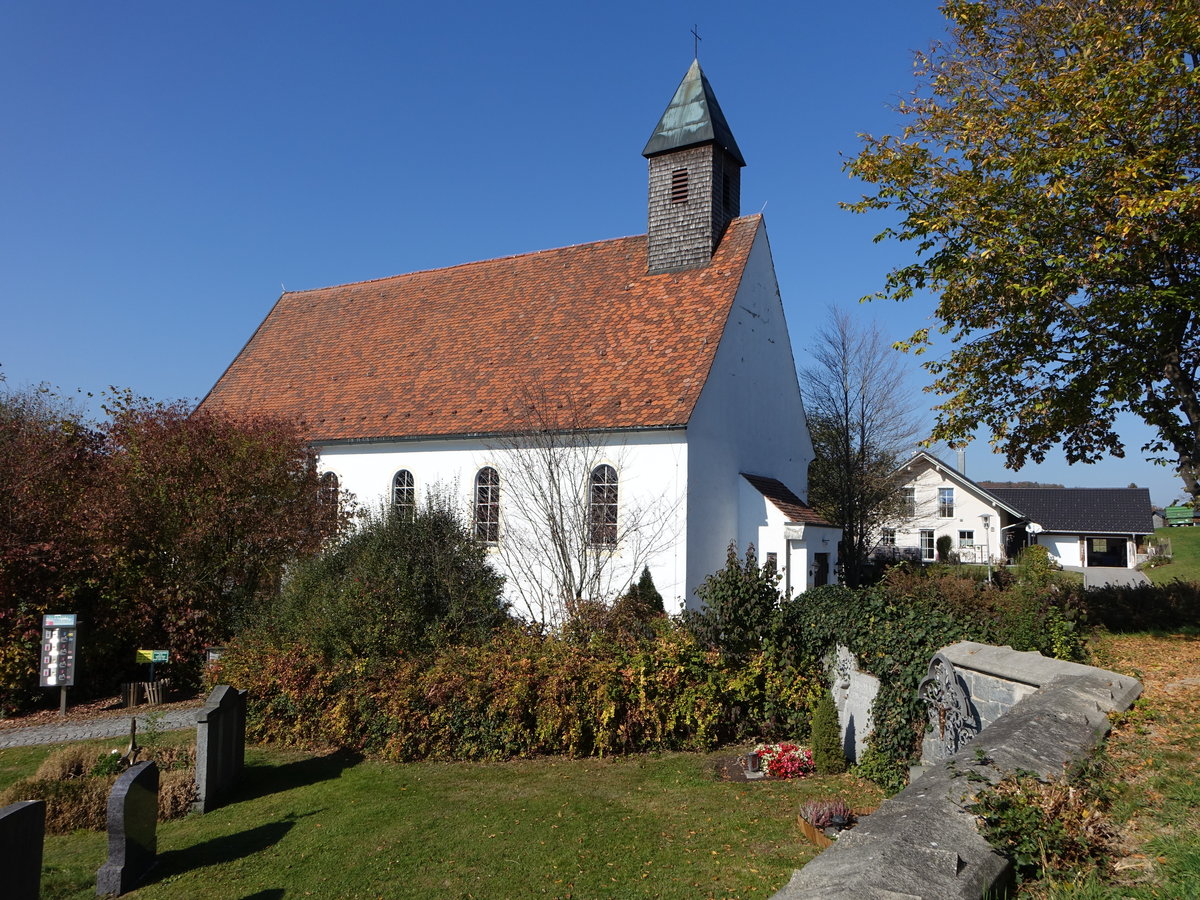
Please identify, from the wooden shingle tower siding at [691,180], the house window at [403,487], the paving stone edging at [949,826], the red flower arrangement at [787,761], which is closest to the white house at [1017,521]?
the wooden shingle tower siding at [691,180]

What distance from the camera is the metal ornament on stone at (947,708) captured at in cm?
767

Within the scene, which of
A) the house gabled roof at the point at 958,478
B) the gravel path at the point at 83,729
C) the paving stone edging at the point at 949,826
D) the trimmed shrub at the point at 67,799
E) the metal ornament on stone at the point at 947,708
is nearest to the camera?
the paving stone edging at the point at 949,826

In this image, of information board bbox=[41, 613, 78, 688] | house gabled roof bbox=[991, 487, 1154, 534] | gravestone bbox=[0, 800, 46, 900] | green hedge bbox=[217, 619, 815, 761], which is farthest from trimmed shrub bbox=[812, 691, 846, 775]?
house gabled roof bbox=[991, 487, 1154, 534]

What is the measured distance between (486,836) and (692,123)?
18657 mm

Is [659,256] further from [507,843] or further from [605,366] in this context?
[507,843]

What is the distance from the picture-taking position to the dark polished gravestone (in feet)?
23.2

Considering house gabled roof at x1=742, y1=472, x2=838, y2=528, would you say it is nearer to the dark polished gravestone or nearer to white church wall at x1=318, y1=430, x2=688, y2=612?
white church wall at x1=318, y1=430, x2=688, y2=612

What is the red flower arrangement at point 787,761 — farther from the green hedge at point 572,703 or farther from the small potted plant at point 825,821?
the small potted plant at point 825,821

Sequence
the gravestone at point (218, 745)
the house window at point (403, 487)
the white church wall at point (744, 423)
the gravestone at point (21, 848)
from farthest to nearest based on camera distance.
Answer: the house window at point (403, 487), the white church wall at point (744, 423), the gravestone at point (218, 745), the gravestone at point (21, 848)

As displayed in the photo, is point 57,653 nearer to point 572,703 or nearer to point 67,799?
point 67,799

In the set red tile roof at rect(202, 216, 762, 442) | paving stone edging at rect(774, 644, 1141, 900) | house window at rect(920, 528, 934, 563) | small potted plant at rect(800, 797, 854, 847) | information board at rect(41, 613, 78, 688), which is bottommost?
small potted plant at rect(800, 797, 854, 847)

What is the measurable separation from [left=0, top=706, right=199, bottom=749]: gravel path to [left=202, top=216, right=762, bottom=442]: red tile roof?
9.03 meters

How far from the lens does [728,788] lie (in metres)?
9.31

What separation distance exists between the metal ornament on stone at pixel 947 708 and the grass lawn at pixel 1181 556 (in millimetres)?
32885
